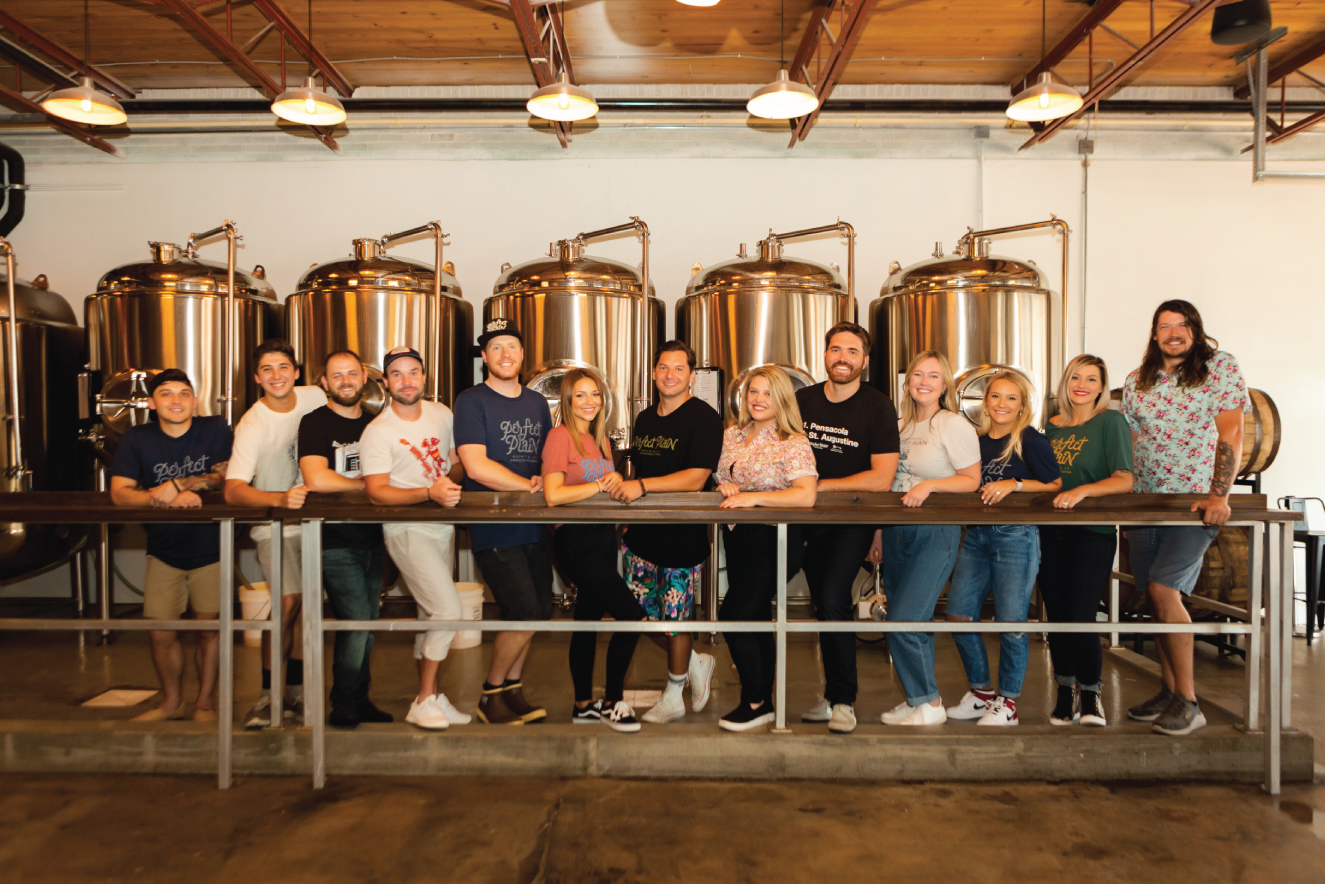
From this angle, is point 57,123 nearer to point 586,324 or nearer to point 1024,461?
point 586,324

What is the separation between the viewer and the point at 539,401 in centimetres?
351

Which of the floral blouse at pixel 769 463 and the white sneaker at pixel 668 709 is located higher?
the floral blouse at pixel 769 463

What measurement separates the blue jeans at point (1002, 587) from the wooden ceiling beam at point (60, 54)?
19.8 feet

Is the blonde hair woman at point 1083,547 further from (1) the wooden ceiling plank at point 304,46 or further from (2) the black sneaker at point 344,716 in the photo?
(1) the wooden ceiling plank at point 304,46

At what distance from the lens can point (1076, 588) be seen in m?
3.38

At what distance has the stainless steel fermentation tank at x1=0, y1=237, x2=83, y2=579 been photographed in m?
5.35

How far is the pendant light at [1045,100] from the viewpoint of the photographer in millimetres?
5129

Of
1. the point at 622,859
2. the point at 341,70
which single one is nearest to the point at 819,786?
the point at 622,859

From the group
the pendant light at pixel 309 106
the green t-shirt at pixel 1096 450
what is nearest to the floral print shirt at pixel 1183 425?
the green t-shirt at pixel 1096 450

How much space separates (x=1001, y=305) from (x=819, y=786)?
12.1ft

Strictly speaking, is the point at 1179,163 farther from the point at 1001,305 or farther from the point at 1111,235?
the point at 1001,305

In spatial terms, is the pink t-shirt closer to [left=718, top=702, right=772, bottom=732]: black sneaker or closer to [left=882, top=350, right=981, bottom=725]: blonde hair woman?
[left=718, top=702, right=772, bottom=732]: black sneaker

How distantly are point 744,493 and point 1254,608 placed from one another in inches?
79.2

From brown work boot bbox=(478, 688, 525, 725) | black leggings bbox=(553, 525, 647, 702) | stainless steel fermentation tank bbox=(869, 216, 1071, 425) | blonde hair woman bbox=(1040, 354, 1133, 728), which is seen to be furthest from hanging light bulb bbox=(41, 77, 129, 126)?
blonde hair woman bbox=(1040, 354, 1133, 728)
